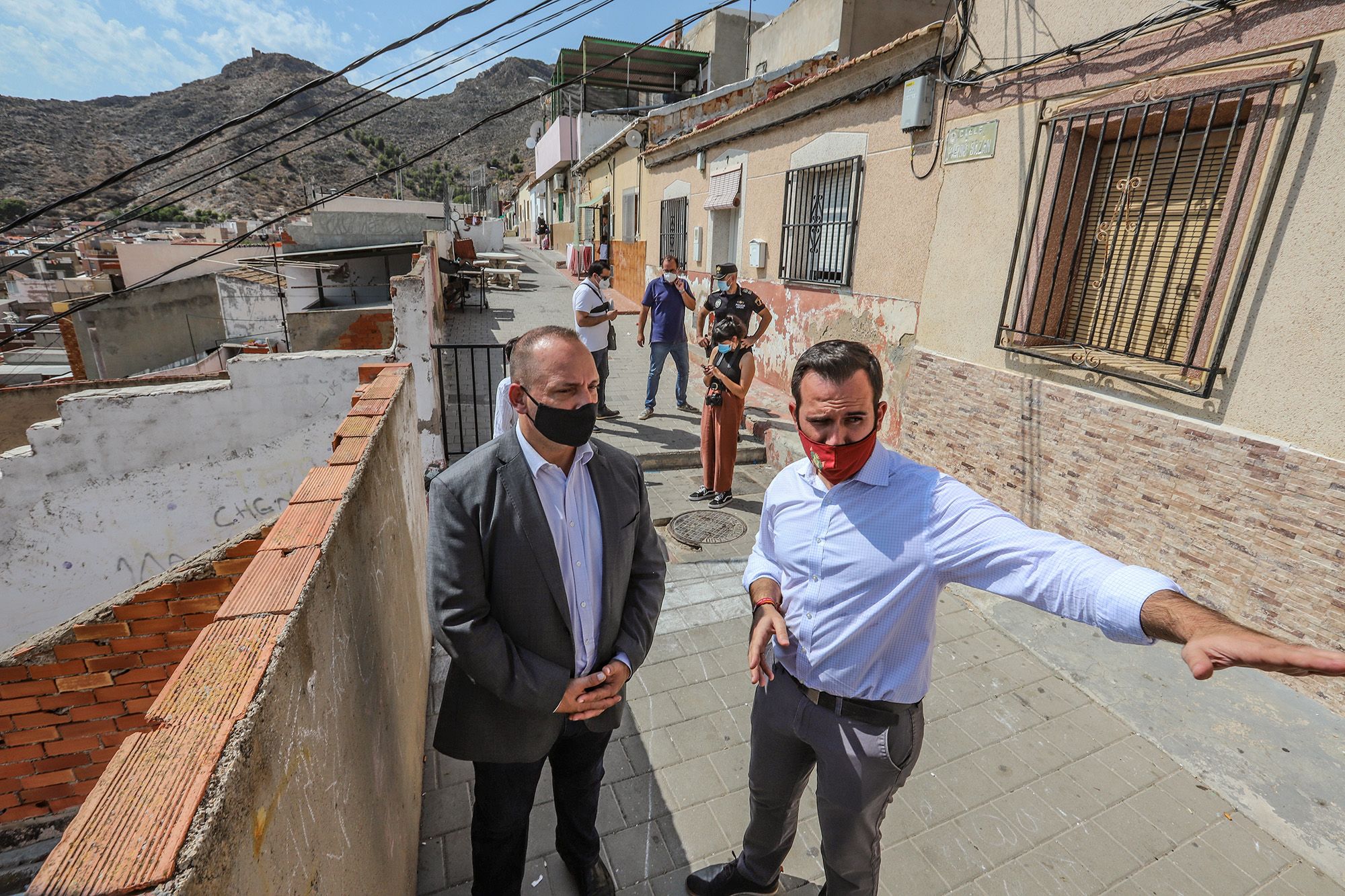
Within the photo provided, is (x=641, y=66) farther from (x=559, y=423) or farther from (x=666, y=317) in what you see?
(x=559, y=423)

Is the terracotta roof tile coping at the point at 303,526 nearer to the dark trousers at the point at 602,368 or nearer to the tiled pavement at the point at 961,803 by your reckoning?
the tiled pavement at the point at 961,803

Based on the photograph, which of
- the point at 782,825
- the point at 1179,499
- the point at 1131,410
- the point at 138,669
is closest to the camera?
the point at 782,825

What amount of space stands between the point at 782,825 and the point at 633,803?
854mm

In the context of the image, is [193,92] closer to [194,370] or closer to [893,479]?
[194,370]

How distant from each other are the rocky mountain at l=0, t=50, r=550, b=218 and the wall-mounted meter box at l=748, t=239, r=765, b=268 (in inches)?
1847

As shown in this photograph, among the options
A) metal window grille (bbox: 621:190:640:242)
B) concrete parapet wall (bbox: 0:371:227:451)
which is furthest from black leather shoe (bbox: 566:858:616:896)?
metal window grille (bbox: 621:190:640:242)

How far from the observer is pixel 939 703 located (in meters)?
3.47

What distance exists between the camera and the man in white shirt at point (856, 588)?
1.77 m

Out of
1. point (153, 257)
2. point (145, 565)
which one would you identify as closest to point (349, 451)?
point (145, 565)

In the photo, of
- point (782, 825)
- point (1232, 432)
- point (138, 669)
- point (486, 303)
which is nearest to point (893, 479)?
point (782, 825)

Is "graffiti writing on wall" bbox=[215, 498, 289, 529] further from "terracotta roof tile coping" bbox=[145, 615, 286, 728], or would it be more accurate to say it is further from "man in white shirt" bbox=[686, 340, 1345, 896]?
"man in white shirt" bbox=[686, 340, 1345, 896]

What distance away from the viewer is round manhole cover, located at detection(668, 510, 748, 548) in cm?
527

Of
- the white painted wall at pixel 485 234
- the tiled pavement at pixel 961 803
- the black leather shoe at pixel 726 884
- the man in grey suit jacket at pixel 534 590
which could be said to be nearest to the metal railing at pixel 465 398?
the tiled pavement at pixel 961 803

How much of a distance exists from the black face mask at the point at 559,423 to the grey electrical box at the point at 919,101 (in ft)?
17.7
